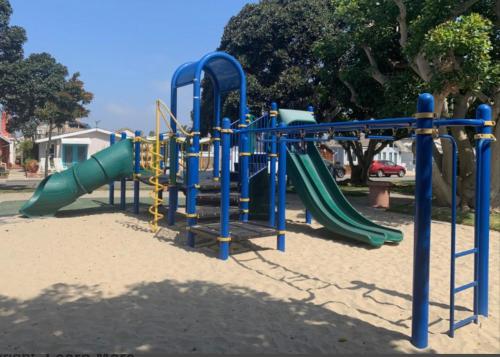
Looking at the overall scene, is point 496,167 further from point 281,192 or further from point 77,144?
point 77,144

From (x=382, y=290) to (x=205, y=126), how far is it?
17.1 m

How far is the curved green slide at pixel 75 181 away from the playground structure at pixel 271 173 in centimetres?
2

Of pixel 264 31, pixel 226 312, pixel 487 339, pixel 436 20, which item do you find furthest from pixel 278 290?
pixel 264 31

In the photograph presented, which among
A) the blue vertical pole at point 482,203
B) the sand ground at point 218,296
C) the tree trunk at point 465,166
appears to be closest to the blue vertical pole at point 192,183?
the sand ground at point 218,296

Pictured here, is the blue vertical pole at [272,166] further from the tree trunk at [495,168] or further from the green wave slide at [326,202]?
the tree trunk at [495,168]

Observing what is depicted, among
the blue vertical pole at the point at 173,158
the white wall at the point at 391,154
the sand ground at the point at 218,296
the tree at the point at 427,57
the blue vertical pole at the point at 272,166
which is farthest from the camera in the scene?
the white wall at the point at 391,154

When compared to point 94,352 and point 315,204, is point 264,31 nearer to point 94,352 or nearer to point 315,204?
point 315,204

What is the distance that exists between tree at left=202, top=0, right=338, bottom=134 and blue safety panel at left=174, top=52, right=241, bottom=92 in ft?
25.5

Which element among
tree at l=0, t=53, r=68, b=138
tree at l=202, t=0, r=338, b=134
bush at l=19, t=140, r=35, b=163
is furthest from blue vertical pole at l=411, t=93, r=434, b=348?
bush at l=19, t=140, r=35, b=163

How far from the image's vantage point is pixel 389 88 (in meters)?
12.4

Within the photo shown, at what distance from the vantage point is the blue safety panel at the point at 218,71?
28.7 ft

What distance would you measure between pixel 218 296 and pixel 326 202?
4436 millimetres

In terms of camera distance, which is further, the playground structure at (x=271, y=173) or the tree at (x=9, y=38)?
the tree at (x=9, y=38)

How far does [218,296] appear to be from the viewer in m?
5.13
